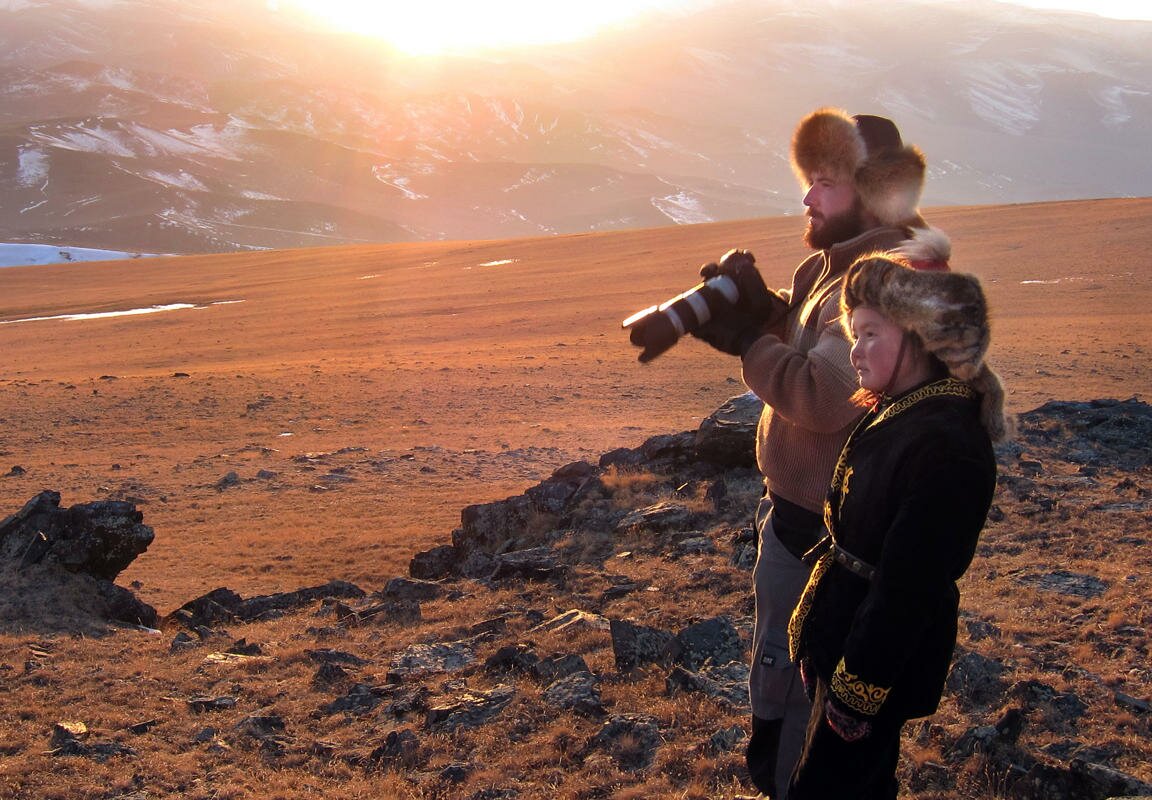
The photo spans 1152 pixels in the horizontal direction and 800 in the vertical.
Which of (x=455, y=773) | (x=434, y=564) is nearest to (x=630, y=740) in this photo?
(x=455, y=773)

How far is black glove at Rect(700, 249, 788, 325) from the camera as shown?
2.99m

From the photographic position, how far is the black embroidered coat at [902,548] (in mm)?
2238

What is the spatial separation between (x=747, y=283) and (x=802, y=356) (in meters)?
0.31

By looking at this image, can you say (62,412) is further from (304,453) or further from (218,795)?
(218,795)

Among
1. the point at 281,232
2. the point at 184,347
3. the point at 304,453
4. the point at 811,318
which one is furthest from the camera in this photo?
the point at 281,232

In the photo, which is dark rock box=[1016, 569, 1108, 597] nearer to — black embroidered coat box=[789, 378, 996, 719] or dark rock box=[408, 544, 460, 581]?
black embroidered coat box=[789, 378, 996, 719]

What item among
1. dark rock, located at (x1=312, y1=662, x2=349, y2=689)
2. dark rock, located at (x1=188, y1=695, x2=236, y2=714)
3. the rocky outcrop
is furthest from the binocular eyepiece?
the rocky outcrop

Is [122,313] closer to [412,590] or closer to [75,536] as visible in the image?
[75,536]

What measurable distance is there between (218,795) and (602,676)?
2.07 m

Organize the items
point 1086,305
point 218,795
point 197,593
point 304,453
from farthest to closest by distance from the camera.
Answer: point 1086,305, point 304,453, point 197,593, point 218,795

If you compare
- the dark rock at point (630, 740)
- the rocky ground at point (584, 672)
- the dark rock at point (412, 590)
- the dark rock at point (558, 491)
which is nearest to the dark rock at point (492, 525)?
the dark rock at point (558, 491)

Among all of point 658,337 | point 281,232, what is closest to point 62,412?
point 658,337

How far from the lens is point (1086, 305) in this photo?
82.7ft

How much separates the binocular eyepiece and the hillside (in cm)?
229
